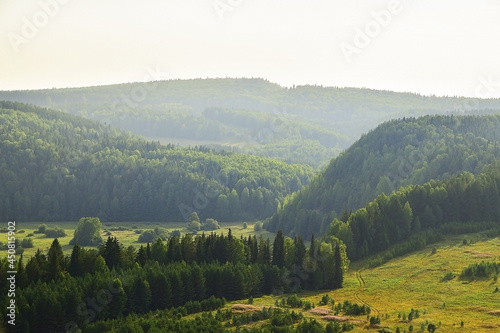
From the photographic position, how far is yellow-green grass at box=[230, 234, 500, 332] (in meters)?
98.3

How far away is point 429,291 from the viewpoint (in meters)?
121

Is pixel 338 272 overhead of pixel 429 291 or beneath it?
overhead

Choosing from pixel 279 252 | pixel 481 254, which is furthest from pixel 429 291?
pixel 279 252

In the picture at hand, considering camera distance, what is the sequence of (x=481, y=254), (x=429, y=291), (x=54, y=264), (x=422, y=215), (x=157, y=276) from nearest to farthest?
(x=157, y=276) < (x=54, y=264) < (x=429, y=291) < (x=481, y=254) < (x=422, y=215)

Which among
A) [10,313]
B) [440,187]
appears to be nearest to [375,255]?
[440,187]

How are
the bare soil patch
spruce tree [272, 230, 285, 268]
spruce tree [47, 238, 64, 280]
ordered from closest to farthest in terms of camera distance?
spruce tree [47, 238, 64, 280] < spruce tree [272, 230, 285, 268] < the bare soil patch

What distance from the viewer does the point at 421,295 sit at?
118562mm

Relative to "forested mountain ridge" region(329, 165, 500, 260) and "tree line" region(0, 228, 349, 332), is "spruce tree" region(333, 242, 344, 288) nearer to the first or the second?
"tree line" region(0, 228, 349, 332)

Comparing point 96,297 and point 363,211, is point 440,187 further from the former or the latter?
point 96,297

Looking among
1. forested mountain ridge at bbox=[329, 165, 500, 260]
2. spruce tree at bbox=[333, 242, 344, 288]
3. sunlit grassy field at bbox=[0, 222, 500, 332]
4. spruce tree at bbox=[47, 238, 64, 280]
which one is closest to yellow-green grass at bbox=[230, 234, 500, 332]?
sunlit grassy field at bbox=[0, 222, 500, 332]

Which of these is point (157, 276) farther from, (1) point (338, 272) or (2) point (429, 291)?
(2) point (429, 291)

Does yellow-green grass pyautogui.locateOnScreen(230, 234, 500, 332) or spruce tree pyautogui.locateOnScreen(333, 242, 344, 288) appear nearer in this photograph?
yellow-green grass pyautogui.locateOnScreen(230, 234, 500, 332)

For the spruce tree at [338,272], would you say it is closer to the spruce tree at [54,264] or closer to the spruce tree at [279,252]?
the spruce tree at [279,252]

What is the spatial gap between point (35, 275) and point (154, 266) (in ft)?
71.4
